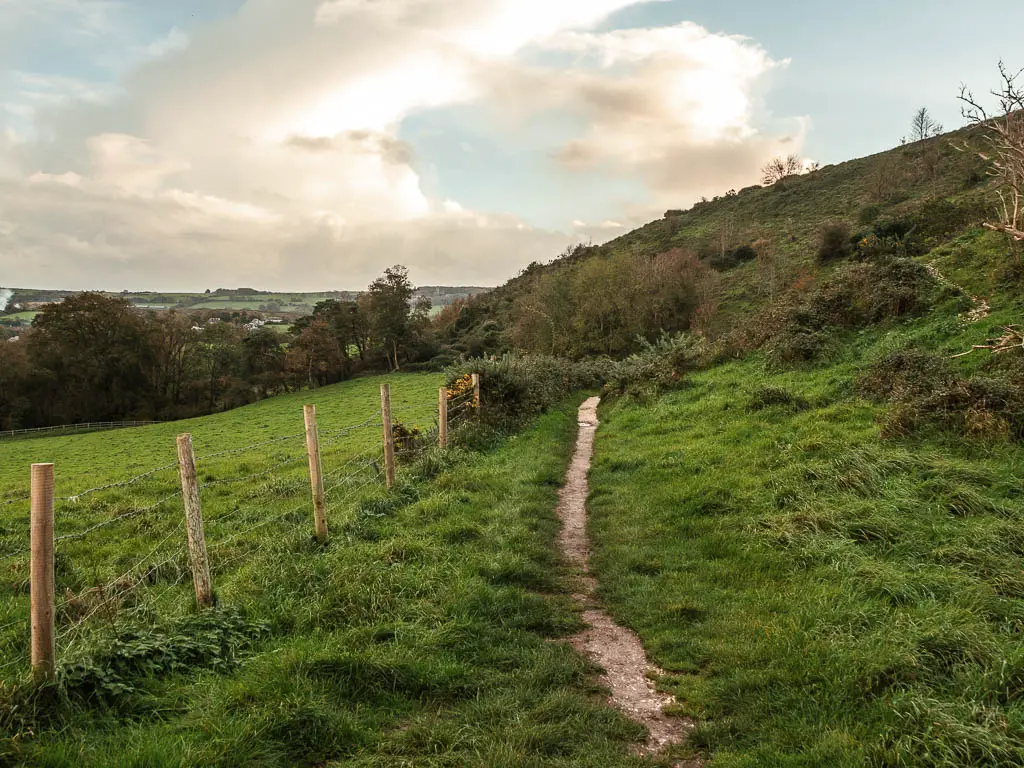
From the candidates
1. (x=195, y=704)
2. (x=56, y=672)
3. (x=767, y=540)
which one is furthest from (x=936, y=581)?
(x=56, y=672)

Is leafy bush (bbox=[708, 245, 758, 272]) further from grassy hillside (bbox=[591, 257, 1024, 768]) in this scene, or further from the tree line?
grassy hillside (bbox=[591, 257, 1024, 768])

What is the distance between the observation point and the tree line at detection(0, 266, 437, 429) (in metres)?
51.9

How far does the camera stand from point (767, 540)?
758cm

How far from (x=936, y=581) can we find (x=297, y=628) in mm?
6409

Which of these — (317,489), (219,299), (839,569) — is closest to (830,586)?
(839,569)

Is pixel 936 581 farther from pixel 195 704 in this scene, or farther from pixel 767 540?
pixel 195 704

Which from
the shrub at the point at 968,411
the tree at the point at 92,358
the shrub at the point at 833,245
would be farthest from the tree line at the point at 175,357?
the shrub at the point at 968,411

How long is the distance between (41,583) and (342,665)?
2292 millimetres

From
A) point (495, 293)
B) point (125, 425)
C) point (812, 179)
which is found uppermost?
point (812, 179)

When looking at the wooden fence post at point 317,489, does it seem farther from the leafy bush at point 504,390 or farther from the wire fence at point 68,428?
the wire fence at point 68,428

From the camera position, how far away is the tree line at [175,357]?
51.9 m

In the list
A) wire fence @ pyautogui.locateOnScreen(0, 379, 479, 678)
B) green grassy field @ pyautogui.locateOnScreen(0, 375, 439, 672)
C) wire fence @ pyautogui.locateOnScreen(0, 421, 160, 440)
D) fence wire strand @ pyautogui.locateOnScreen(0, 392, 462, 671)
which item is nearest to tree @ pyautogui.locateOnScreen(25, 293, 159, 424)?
wire fence @ pyautogui.locateOnScreen(0, 421, 160, 440)

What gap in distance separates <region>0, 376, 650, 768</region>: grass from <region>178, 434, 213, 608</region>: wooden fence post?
21cm

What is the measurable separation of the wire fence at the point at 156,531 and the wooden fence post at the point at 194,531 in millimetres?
23
